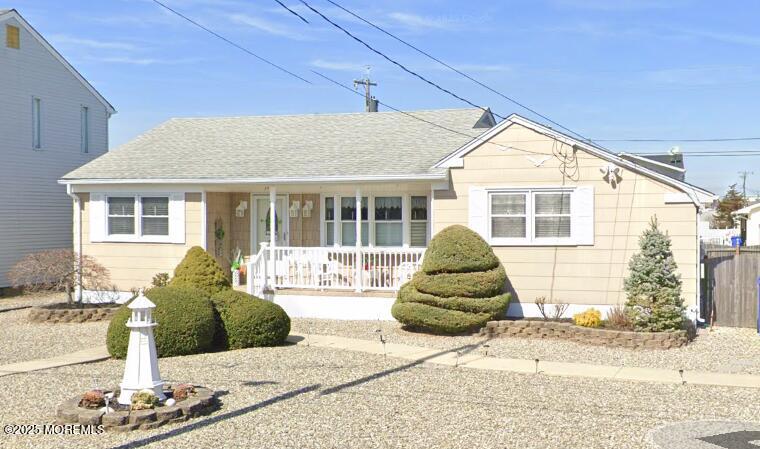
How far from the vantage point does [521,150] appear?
1559 cm

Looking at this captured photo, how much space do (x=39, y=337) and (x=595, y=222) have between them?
36.1ft

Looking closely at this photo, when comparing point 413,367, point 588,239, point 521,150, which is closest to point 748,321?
point 588,239

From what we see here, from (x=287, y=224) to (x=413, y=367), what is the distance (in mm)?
8481

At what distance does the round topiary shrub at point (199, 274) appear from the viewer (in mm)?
14742

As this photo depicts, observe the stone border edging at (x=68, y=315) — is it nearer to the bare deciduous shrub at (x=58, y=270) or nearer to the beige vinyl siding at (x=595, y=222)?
the bare deciduous shrub at (x=58, y=270)

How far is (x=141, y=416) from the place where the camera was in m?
8.02

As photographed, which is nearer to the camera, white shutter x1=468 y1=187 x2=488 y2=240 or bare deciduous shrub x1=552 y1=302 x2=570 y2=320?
bare deciduous shrub x1=552 y1=302 x2=570 y2=320

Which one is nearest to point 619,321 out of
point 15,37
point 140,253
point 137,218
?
point 140,253

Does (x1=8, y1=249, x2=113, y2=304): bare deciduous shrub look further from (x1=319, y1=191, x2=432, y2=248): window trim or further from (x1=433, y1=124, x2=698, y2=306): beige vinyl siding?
(x1=433, y1=124, x2=698, y2=306): beige vinyl siding

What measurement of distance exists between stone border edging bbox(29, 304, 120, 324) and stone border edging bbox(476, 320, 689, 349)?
8313 millimetres

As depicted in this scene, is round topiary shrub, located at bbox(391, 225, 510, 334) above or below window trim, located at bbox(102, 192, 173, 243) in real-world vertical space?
below

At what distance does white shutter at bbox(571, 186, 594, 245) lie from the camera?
1516 cm

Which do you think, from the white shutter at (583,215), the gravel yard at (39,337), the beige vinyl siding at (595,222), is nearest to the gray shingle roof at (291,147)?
the beige vinyl siding at (595,222)

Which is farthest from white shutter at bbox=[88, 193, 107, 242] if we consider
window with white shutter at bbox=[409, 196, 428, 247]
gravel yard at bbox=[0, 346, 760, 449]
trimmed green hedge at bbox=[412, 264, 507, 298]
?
trimmed green hedge at bbox=[412, 264, 507, 298]
